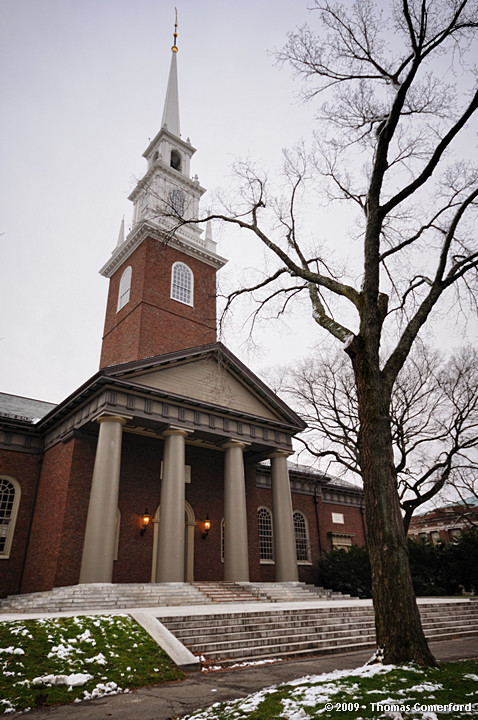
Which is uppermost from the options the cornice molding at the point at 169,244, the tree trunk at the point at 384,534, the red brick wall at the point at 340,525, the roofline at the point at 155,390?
the cornice molding at the point at 169,244

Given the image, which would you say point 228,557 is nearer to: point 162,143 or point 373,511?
point 373,511

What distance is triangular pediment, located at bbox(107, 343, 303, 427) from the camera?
18016 mm

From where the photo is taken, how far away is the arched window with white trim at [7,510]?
699 inches

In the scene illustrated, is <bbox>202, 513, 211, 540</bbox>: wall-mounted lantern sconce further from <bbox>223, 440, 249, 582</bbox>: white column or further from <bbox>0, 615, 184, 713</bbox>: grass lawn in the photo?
<bbox>0, 615, 184, 713</bbox>: grass lawn

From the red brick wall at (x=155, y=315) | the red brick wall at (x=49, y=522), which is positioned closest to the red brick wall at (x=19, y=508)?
the red brick wall at (x=49, y=522)

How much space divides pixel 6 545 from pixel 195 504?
7.63 metres

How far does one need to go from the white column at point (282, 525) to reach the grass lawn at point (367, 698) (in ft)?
47.6

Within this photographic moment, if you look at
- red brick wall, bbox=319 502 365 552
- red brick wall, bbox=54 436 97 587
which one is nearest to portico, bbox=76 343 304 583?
red brick wall, bbox=54 436 97 587

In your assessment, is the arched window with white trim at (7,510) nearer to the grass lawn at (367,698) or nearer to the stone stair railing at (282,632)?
the stone stair railing at (282,632)

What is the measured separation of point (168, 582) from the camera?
50.2 ft

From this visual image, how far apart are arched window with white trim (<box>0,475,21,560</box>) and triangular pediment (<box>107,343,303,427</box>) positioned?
22.2ft

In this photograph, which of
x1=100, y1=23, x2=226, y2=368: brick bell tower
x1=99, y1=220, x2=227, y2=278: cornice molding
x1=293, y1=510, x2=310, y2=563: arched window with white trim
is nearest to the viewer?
x1=100, y1=23, x2=226, y2=368: brick bell tower

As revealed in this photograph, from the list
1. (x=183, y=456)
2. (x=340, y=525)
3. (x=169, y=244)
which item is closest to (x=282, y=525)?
(x=183, y=456)

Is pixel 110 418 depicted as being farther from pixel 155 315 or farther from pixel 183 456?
pixel 155 315
